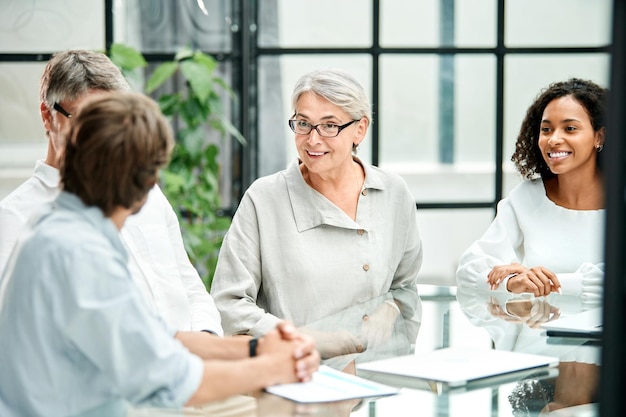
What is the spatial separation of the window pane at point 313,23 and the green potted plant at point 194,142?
0.41m

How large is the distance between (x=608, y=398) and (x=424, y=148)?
4.34 meters

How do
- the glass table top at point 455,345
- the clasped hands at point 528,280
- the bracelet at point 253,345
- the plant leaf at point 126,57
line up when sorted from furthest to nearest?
the plant leaf at point 126,57
the clasped hands at point 528,280
the bracelet at point 253,345
the glass table top at point 455,345

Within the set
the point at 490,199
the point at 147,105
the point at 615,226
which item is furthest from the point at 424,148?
the point at 615,226

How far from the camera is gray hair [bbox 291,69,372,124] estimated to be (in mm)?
2762

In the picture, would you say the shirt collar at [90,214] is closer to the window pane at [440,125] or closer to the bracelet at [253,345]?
the bracelet at [253,345]

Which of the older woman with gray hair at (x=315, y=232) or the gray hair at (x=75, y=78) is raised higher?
the gray hair at (x=75, y=78)

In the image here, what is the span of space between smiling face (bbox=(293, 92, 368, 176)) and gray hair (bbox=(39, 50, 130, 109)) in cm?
63

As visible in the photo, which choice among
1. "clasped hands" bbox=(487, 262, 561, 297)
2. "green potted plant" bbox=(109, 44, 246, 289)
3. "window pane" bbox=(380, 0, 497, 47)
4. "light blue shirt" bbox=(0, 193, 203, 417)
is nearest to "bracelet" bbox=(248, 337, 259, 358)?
"light blue shirt" bbox=(0, 193, 203, 417)

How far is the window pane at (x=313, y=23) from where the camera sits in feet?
16.5

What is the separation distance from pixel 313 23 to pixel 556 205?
2330 millimetres

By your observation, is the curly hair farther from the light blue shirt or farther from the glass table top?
the light blue shirt

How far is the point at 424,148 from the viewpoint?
5270 mm

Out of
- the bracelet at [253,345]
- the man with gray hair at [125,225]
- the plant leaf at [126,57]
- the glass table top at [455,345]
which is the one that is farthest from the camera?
the plant leaf at [126,57]

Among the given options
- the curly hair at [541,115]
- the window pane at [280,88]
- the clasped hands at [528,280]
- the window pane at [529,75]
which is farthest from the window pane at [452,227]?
the clasped hands at [528,280]
